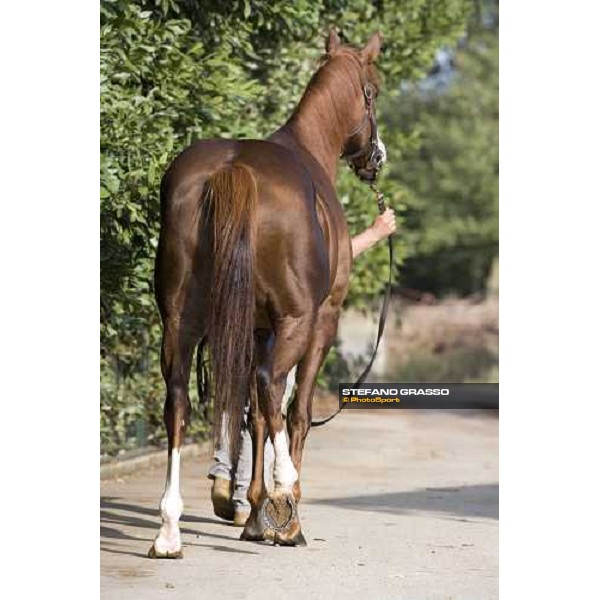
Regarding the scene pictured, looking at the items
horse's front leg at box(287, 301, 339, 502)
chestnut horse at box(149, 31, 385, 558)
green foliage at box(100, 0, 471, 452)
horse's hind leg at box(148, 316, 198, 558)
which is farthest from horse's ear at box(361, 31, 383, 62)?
horse's hind leg at box(148, 316, 198, 558)

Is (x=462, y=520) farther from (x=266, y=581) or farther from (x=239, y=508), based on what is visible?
(x=266, y=581)

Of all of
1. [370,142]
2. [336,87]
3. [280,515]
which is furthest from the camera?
[370,142]

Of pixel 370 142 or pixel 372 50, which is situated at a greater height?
pixel 372 50

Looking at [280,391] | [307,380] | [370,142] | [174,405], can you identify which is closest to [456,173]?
[370,142]

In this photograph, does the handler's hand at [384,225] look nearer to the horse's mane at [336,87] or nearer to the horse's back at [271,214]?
the horse's mane at [336,87]

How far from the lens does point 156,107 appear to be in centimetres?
816

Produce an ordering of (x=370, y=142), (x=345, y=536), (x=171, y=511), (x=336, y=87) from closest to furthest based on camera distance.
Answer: (x=171, y=511) → (x=345, y=536) → (x=336, y=87) → (x=370, y=142)

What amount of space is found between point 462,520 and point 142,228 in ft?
7.55

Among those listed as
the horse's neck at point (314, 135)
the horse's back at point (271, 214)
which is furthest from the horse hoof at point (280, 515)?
the horse's neck at point (314, 135)
